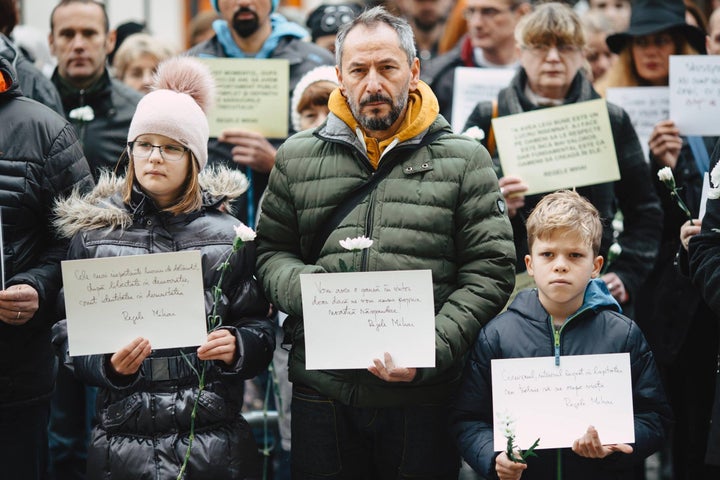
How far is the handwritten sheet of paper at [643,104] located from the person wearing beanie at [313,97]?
1576 millimetres

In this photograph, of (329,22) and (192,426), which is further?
(329,22)

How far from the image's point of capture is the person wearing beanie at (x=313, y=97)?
559cm

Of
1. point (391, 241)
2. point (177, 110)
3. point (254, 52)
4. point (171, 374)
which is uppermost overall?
point (254, 52)

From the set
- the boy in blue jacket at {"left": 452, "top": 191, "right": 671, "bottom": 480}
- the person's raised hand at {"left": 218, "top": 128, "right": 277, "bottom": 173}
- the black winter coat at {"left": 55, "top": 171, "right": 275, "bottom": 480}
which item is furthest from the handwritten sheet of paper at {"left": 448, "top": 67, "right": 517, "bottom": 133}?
the black winter coat at {"left": 55, "top": 171, "right": 275, "bottom": 480}

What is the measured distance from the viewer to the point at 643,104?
19.7 feet

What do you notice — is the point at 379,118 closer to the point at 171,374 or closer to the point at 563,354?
the point at 563,354

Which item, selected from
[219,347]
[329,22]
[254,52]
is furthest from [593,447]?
[329,22]

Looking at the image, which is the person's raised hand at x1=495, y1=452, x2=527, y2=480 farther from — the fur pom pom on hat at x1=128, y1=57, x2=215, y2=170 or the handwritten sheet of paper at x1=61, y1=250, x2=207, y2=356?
the fur pom pom on hat at x1=128, y1=57, x2=215, y2=170

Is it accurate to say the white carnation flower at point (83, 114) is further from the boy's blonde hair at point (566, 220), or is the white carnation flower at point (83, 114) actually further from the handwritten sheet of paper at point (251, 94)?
the boy's blonde hair at point (566, 220)

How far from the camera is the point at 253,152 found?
5.71 m

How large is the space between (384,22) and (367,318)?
116 centimetres

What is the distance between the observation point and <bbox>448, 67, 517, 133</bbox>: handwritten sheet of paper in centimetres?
638

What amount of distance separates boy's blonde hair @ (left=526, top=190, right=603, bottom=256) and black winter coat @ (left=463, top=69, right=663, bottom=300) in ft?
3.73

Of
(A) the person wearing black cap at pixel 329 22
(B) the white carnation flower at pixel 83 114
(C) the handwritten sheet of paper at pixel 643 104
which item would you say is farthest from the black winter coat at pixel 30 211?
(A) the person wearing black cap at pixel 329 22
